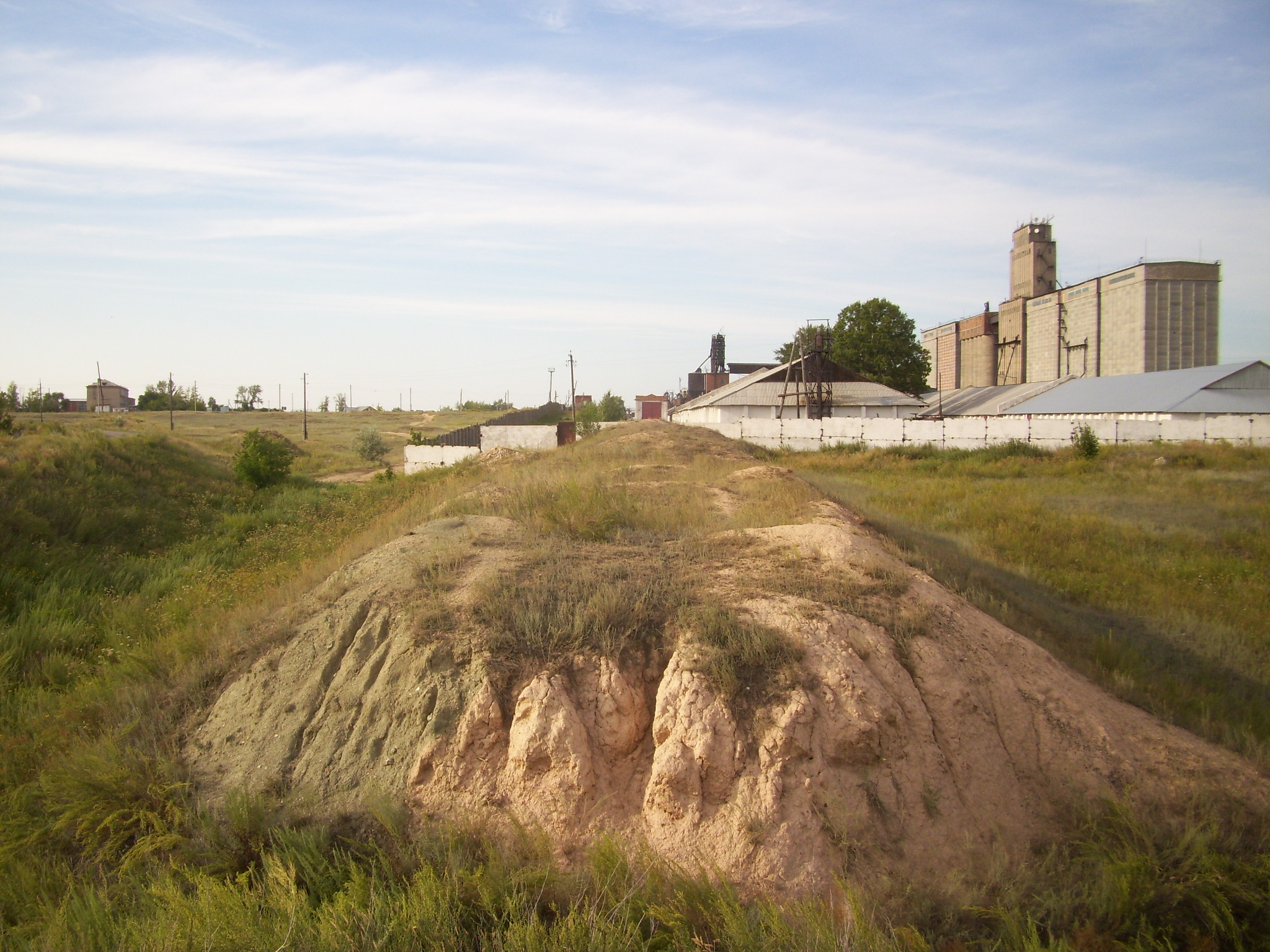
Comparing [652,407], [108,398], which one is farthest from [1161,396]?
[108,398]

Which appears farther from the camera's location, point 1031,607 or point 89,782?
point 1031,607

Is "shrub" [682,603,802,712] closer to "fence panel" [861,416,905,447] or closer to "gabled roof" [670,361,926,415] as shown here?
"fence panel" [861,416,905,447]

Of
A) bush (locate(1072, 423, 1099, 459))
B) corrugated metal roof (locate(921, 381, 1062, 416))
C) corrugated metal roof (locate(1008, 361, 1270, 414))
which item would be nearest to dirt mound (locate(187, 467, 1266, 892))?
bush (locate(1072, 423, 1099, 459))

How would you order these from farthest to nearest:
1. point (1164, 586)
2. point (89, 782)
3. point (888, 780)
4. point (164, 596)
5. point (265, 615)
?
1. point (1164, 586)
2. point (164, 596)
3. point (265, 615)
4. point (89, 782)
5. point (888, 780)

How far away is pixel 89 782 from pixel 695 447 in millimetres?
14024

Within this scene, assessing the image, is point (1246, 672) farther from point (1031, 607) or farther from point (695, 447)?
point (695, 447)

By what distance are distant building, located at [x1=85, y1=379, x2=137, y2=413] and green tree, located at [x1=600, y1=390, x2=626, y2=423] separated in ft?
188

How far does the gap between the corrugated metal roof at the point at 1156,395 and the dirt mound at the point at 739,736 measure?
107ft

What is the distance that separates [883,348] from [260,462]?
4255cm

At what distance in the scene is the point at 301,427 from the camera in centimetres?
6869

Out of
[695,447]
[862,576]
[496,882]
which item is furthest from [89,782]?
[695,447]

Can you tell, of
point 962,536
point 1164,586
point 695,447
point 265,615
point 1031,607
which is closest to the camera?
point 265,615

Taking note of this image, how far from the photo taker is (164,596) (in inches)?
444

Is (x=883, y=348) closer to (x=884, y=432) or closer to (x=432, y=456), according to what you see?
(x=884, y=432)
